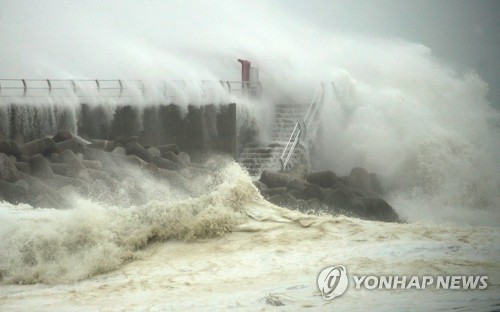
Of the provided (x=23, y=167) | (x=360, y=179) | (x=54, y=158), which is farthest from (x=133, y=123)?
(x=360, y=179)

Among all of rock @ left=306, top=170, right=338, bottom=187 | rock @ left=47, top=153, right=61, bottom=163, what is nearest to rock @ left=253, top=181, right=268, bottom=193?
rock @ left=306, top=170, right=338, bottom=187

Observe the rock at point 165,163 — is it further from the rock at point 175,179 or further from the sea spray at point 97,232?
the sea spray at point 97,232

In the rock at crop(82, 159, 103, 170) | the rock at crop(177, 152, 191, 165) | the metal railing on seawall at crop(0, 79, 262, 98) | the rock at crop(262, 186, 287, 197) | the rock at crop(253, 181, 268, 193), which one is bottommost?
the rock at crop(262, 186, 287, 197)

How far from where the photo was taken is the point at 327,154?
20.1 ft

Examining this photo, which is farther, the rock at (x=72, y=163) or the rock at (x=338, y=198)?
the rock at (x=72, y=163)

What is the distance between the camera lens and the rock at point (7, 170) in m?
5.57

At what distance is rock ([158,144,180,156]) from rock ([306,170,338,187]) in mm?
1322

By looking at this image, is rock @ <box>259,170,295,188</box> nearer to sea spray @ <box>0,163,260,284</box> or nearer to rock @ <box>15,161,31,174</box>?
sea spray @ <box>0,163,260,284</box>

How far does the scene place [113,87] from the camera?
20.5 feet

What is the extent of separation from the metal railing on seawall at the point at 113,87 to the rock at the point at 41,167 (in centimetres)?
60

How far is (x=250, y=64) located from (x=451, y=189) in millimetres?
3565

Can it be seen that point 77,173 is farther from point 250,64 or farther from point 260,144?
point 250,64

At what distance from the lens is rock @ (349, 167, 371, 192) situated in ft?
18.2

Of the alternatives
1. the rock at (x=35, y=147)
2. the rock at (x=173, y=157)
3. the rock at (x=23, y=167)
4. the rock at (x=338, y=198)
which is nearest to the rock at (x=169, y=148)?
the rock at (x=173, y=157)
